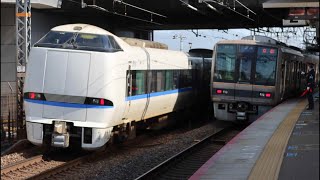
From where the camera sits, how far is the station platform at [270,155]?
6695 millimetres

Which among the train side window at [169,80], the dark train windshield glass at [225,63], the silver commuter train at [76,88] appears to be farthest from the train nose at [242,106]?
the silver commuter train at [76,88]

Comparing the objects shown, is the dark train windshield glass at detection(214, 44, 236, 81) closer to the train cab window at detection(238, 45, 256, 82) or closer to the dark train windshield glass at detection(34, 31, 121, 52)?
the train cab window at detection(238, 45, 256, 82)

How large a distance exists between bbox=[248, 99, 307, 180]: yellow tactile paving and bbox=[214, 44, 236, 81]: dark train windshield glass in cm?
505

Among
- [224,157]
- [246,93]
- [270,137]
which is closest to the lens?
[224,157]

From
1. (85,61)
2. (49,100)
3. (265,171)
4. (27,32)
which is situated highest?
(27,32)

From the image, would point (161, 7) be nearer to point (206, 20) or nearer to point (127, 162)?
point (206, 20)

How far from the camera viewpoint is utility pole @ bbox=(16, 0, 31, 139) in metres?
14.3

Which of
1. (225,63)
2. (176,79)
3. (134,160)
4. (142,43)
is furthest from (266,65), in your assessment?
(134,160)

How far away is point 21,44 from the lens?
1452 cm

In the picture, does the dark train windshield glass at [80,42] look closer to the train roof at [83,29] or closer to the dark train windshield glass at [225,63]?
the train roof at [83,29]

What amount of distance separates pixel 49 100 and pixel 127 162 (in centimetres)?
234

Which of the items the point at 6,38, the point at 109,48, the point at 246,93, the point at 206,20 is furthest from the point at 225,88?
the point at 206,20

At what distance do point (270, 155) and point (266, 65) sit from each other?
29.5 feet

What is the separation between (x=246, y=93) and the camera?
16609mm
